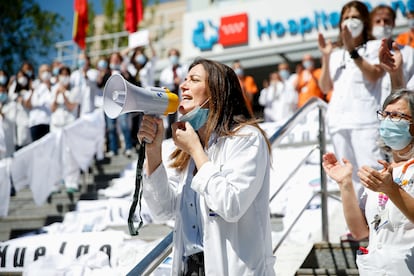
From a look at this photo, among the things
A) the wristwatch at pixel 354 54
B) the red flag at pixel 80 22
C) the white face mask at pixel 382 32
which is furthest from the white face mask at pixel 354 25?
the red flag at pixel 80 22

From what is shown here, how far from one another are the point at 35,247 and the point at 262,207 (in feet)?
10.9

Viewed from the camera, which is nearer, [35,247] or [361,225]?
[361,225]

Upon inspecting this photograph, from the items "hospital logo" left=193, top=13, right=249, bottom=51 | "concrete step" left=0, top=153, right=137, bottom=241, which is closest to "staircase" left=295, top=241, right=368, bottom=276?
"concrete step" left=0, top=153, right=137, bottom=241

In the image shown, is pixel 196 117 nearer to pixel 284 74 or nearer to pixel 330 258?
pixel 330 258

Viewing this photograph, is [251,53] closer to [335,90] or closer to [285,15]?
[285,15]

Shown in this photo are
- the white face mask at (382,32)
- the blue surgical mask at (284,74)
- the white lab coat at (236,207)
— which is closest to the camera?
the white lab coat at (236,207)

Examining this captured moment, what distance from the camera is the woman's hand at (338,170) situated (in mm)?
2592

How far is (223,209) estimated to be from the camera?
2096mm

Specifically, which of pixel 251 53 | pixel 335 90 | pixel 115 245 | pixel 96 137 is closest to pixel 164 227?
pixel 115 245

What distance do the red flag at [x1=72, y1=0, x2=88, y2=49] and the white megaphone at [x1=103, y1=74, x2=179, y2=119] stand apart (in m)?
11.9

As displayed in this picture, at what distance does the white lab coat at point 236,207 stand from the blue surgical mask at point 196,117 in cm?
10

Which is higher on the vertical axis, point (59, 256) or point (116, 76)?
point (116, 76)

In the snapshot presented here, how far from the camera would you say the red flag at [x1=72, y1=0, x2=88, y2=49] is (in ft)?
45.4

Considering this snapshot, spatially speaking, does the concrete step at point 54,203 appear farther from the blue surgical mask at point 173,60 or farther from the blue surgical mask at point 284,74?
the blue surgical mask at point 284,74
